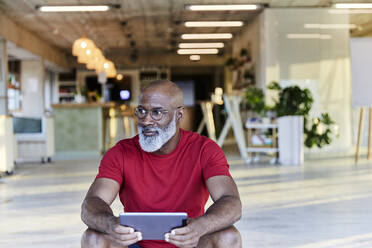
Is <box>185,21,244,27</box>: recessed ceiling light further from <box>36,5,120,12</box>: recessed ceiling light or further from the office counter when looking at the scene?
the office counter

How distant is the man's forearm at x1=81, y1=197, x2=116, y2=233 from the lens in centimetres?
162

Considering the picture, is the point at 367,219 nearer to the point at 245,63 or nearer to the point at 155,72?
the point at 245,63

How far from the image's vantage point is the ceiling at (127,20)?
9008 millimetres

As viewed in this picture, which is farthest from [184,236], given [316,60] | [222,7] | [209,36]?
[209,36]

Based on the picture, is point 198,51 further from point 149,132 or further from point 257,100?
point 149,132

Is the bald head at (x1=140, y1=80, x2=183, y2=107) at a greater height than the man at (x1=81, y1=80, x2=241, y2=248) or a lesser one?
greater

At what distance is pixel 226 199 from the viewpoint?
1.74 metres

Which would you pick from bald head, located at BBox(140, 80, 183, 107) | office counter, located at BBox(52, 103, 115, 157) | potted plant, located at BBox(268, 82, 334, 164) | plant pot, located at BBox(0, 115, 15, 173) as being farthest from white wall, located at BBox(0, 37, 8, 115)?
bald head, located at BBox(140, 80, 183, 107)

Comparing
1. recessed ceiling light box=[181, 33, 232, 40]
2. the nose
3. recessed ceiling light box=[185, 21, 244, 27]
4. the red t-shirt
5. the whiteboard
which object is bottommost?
the red t-shirt

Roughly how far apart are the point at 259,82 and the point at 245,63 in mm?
1556

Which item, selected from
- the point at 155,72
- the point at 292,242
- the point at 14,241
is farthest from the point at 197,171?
the point at 155,72

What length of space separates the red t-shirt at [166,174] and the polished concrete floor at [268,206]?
3.87 ft

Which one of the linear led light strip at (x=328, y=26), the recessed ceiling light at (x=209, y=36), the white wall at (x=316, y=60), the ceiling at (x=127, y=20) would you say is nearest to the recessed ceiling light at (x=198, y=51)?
the ceiling at (x=127, y=20)

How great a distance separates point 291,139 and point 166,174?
5842mm
